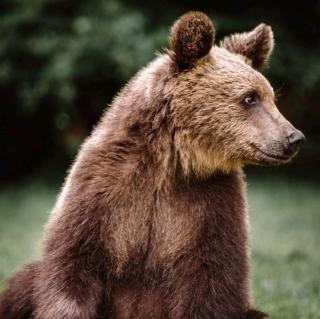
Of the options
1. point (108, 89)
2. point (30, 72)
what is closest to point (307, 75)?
point (108, 89)

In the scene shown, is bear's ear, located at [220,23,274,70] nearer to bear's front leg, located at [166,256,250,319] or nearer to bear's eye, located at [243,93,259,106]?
bear's eye, located at [243,93,259,106]

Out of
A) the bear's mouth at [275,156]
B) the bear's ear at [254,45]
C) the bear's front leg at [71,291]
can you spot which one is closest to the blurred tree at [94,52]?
the bear's ear at [254,45]

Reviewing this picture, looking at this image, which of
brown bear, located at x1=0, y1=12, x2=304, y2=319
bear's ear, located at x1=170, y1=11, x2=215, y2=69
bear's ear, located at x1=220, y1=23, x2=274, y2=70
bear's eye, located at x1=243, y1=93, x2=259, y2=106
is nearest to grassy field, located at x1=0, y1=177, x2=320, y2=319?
brown bear, located at x1=0, y1=12, x2=304, y2=319

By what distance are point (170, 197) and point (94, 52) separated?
31.2ft

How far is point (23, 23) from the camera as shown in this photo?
46.5 ft

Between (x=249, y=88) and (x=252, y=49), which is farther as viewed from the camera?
(x=252, y=49)

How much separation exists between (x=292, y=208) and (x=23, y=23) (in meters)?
6.17

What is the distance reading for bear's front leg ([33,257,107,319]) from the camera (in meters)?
4.45

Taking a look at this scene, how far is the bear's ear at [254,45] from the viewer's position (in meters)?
5.11

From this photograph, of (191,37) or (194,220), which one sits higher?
(191,37)

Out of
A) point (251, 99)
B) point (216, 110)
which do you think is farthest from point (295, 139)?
point (216, 110)

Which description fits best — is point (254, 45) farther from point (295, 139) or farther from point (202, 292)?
point (202, 292)

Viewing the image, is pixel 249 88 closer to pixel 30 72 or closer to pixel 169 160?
pixel 169 160

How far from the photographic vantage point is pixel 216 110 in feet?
15.5
